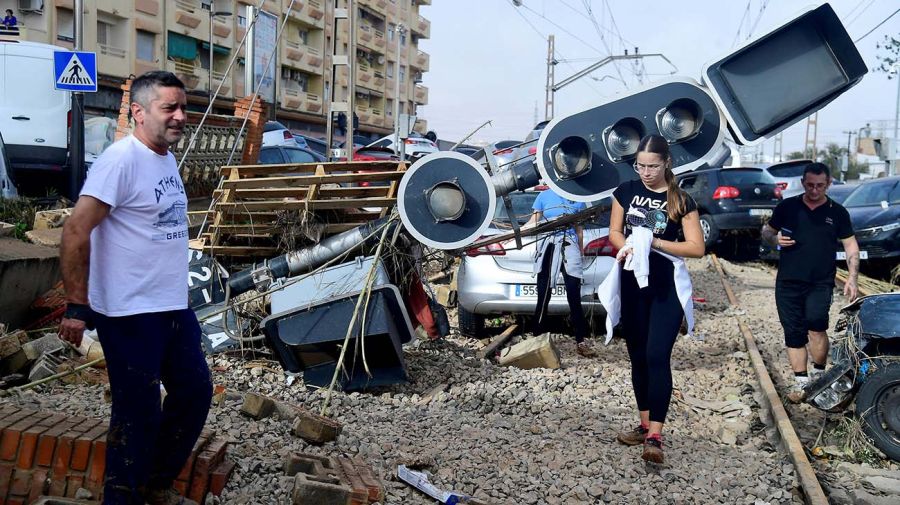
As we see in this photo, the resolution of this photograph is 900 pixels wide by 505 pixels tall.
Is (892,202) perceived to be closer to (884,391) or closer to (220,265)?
(884,391)

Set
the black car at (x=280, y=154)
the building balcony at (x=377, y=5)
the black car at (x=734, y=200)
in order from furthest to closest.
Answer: the building balcony at (x=377, y=5), the black car at (x=734, y=200), the black car at (x=280, y=154)

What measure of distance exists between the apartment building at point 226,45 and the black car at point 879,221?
29.6ft

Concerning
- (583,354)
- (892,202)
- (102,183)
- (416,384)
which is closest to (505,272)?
(583,354)

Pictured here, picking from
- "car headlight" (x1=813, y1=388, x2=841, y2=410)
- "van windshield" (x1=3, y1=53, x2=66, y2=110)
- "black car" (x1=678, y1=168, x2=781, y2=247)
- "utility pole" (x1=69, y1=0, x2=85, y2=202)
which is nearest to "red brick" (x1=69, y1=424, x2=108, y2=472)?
"car headlight" (x1=813, y1=388, x2=841, y2=410)

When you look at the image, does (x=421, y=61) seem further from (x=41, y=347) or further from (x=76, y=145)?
(x=41, y=347)

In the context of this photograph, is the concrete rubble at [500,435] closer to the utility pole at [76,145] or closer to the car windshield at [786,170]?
the utility pole at [76,145]

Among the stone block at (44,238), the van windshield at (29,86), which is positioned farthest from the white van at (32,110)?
the stone block at (44,238)

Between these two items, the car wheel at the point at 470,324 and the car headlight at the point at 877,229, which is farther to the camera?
the car headlight at the point at 877,229

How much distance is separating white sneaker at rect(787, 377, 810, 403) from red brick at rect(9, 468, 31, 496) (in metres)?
5.26

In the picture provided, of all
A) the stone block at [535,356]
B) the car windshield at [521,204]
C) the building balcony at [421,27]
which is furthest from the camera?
the building balcony at [421,27]

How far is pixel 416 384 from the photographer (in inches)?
274

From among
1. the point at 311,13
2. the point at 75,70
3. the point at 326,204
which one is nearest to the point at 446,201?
the point at 326,204

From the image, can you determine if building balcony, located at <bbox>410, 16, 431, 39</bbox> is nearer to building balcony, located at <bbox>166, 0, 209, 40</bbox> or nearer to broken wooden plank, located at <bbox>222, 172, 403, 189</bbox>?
building balcony, located at <bbox>166, 0, 209, 40</bbox>

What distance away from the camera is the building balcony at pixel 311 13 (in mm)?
54094
